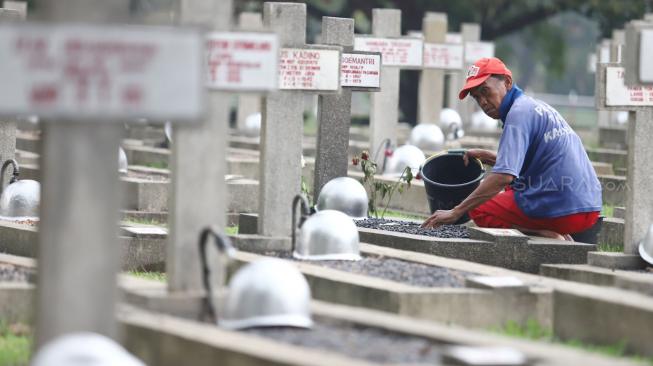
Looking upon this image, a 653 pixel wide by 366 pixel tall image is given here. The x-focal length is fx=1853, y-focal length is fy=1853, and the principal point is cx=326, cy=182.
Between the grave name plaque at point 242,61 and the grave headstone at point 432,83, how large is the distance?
16.6 metres

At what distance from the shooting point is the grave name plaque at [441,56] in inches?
1057

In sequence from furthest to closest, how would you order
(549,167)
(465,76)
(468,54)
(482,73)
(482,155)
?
1. (468,54)
2. (465,76)
3. (482,155)
4. (549,167)
5. (482,73)

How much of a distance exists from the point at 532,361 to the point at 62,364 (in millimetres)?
2191

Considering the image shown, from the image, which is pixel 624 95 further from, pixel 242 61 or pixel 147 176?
pixel 147 176

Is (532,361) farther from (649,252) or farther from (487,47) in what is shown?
(487,47)

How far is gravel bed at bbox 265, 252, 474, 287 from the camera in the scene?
39.6 feet

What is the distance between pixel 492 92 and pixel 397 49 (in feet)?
27.1

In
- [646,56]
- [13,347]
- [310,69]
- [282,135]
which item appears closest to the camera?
[13,347]

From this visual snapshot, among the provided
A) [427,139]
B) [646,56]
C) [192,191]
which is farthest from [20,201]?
[427,139]

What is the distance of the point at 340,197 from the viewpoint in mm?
16562

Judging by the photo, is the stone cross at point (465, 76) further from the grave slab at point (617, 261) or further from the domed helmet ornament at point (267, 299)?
the domed helmet ornament at point (267, 299)

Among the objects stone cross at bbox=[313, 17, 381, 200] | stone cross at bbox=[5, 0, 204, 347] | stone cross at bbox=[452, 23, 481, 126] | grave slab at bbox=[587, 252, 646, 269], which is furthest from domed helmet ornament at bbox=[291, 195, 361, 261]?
stone cross at bbox=[452, 23, 481, 126]

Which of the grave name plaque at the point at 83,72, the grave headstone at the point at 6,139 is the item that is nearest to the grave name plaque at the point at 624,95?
the grave name plaque at the point at 83,72

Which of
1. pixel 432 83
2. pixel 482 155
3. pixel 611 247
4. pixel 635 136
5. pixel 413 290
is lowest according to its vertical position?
pixel 611 247
